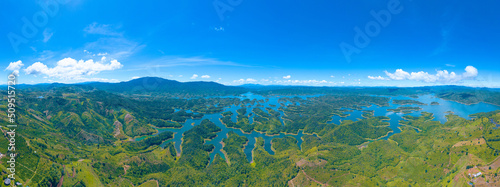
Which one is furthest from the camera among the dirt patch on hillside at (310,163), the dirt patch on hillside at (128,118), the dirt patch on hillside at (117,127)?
the dirt patch on hillside at (128,118)

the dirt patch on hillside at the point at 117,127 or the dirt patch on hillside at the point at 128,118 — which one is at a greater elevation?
the dirt patch on hillside at the point at 128,118

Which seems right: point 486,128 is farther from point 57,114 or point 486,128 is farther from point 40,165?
point 57,114

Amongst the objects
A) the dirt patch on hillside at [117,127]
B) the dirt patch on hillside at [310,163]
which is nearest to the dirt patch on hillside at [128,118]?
the dirt patch on hillside at [117,127]

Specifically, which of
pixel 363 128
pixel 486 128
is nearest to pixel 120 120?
pixel 363 128

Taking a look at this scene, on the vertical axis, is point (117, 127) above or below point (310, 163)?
above

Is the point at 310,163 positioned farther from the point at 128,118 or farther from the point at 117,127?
the point at 128,118

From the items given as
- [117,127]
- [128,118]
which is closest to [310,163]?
[117,127]

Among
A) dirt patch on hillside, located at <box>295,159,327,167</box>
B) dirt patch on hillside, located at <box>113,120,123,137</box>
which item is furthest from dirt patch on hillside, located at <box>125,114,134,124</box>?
dirt patch on hillside, located at <box>295,159,327,167</box>

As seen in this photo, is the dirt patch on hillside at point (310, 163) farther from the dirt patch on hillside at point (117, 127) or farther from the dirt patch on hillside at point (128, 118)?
the dirt patch on hillside at point (128, 118)

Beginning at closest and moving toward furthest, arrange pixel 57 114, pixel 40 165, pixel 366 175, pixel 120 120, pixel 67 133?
pixel 40 165, pixel 366 175, pixel 67 133, pixel 57 114, pixel 120 120

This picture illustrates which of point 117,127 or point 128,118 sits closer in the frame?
point 117,127

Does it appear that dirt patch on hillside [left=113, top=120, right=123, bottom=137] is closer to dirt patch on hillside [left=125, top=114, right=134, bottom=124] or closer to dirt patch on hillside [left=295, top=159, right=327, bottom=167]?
dirt patch on hillside [left=125, top=114, right=134, bottom=124]
